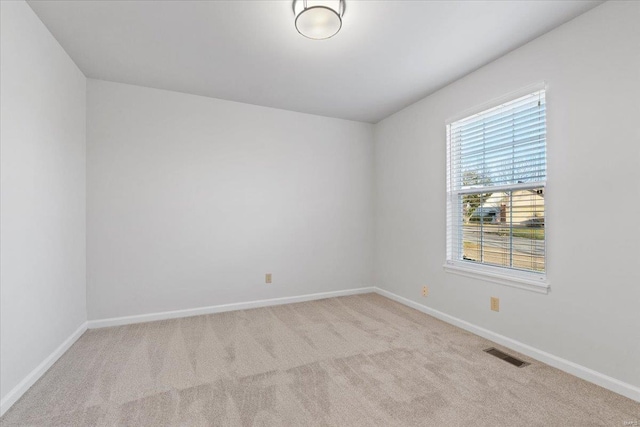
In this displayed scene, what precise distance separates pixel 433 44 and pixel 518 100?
0.88 meters

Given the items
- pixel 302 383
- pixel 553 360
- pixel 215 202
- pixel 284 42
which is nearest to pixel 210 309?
pixel 215 202

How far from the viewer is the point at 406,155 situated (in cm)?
380

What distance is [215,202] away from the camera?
351 centimetres

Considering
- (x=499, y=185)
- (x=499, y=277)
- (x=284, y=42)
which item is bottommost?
(x=499, y=277)

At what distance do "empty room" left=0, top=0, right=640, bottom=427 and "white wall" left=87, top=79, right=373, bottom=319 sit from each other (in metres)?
0.03

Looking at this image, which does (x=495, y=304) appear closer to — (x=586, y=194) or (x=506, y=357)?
(x=506, y=357)

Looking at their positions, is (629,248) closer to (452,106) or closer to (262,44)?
(452,106)

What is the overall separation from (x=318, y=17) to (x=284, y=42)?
54 cm

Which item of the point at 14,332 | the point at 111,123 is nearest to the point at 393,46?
the point at 111,123

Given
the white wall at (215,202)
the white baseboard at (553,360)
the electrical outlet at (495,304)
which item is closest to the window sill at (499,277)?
the electrical outlet at (495,304)

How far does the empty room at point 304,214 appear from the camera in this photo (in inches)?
71.8

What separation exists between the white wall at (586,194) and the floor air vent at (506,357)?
0.63 feet

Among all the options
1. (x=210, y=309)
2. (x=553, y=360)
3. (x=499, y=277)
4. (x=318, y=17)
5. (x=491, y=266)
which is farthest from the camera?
(x=210, y=309)

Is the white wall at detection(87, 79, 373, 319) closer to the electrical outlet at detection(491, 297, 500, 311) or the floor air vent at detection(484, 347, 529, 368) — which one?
the electrical outlet at detection(491, 297, 500, 311)
